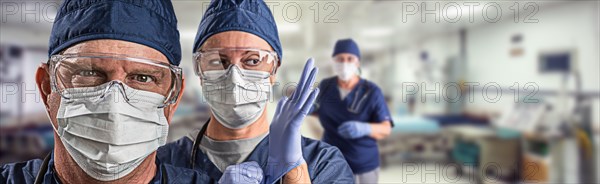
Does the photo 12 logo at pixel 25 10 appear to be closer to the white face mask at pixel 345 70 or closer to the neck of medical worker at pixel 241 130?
the neck of medical worker at pixel 241 130

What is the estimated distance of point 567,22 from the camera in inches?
53.2

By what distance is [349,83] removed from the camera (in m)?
1.17

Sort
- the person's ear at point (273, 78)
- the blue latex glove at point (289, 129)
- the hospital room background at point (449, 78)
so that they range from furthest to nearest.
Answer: the hospital room background at point (449, 78), the person's ear at point (273, 78), the blue latex glove at point (289, 129)

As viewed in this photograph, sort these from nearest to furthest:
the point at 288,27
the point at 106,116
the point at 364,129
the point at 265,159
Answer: the point at 106,116 < the point at 265,159 < the point at 288,27 < the point at 364,129

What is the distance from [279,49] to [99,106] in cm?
49

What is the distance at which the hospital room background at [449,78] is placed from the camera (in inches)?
42.6

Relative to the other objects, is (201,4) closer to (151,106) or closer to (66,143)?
(151,106)

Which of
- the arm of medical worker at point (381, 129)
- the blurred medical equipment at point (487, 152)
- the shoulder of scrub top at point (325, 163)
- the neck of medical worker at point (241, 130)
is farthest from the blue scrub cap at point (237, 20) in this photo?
the blurred medical equipment at point (487, 152)

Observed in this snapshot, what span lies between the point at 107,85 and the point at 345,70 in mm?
709

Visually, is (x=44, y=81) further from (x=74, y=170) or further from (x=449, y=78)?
(x=449, y=78)

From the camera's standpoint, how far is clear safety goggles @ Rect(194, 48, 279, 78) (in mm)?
921

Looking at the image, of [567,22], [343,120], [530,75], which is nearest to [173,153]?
[343,120]

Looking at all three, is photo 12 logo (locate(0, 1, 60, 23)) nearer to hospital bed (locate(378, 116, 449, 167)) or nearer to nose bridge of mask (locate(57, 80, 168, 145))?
nose bridge of mask (locate(57, 80, 168, 145))

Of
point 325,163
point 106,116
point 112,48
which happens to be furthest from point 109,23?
point 325,163
